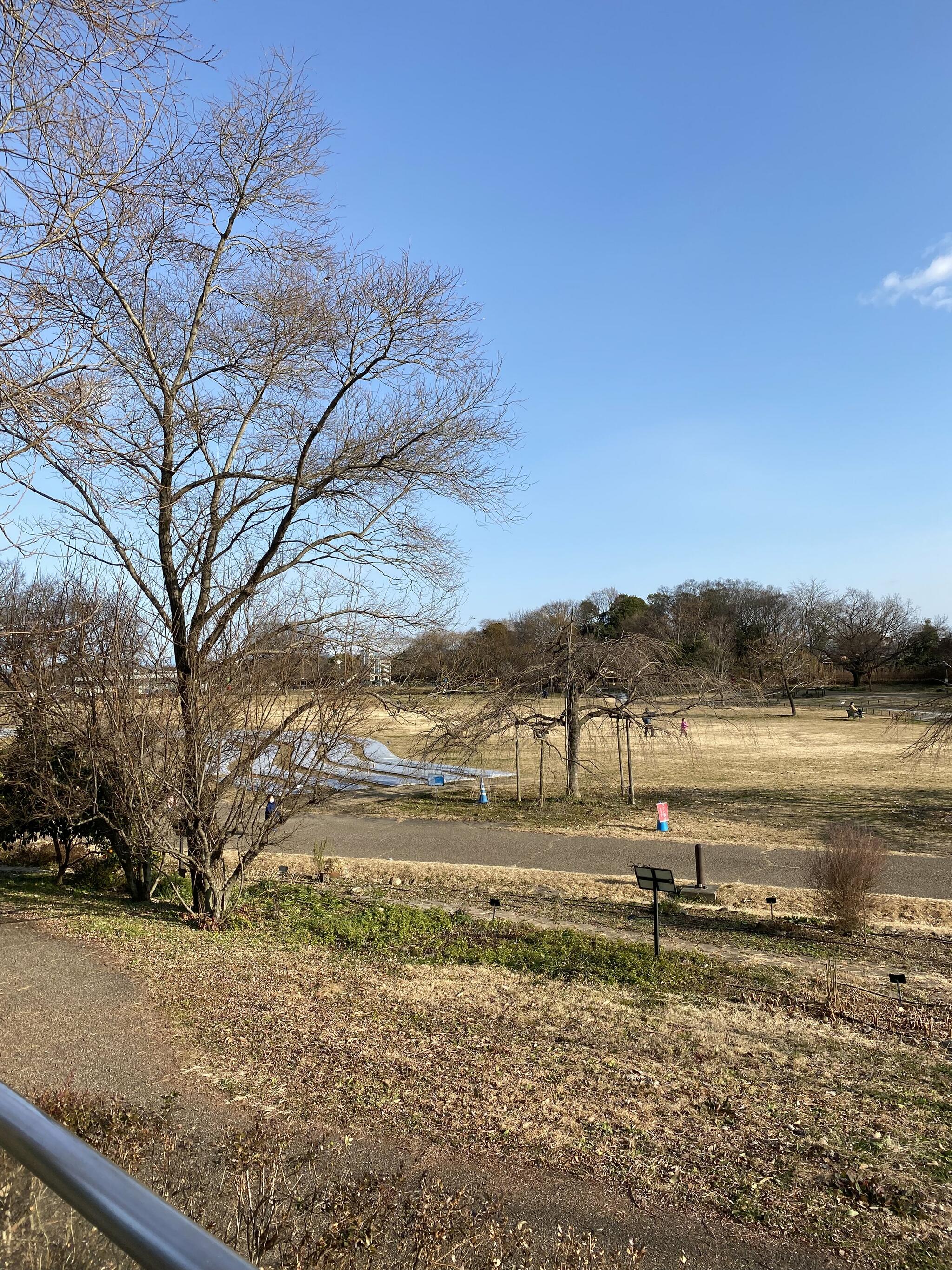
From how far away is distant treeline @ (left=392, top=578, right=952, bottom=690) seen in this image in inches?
556

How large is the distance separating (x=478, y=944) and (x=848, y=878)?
17.2 ft

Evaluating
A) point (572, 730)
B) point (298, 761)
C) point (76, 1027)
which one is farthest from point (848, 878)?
point (572, 730)

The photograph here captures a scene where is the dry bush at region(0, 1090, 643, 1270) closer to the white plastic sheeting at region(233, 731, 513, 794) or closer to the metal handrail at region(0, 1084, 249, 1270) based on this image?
the metal handrail at region(0, 1084, 249, 1270)

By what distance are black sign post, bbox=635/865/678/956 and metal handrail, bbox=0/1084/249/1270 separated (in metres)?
9.12

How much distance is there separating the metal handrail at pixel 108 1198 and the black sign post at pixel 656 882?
29.9 ft

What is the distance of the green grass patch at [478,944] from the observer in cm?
897

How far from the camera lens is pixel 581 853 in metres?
17.0

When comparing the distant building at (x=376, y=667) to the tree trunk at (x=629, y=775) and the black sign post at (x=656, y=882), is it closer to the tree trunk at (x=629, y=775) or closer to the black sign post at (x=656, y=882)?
the black sign post at (x=656, y=882)

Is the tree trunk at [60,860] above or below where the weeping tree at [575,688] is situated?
below

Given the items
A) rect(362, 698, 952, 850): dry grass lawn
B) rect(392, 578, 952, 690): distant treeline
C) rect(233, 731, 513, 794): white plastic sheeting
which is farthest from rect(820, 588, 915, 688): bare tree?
rect(233, 731, 513, 794): white plastic sheeting

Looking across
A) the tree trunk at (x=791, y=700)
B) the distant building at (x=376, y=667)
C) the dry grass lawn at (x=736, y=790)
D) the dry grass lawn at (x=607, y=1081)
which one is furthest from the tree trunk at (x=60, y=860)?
the tree trunk at (x=791, y=700)

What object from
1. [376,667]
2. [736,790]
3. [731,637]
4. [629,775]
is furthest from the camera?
[731,637]

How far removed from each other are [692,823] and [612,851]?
3.60 metres

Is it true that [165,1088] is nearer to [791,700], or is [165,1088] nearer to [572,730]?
[572,730]
